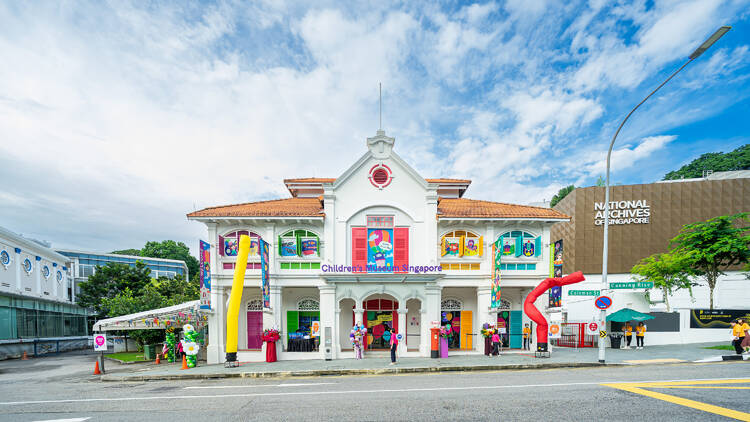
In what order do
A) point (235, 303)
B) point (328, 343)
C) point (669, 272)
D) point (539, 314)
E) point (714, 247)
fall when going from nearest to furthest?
point (235, 303)
point (539, 314)
point (328, 343)
point (714, 247)
point (669, 272)

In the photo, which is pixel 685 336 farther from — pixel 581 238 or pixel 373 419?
pixel 373 419

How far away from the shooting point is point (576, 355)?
53.7 feet

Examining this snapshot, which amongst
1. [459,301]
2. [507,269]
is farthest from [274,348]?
[507,269]

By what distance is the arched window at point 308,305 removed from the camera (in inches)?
742

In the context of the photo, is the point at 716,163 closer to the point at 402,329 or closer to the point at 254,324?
the point at 402,329

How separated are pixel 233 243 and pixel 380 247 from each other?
25.0ft

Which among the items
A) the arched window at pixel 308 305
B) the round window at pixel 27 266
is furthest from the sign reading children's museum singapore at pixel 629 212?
the round window at pixel 27 266

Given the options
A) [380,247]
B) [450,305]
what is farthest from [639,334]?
[380,247]

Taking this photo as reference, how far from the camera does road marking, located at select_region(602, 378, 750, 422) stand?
287 inches

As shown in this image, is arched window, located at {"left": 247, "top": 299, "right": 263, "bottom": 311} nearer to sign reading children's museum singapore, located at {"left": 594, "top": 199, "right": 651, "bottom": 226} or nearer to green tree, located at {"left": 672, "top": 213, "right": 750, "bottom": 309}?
green tree, located at {"left": 672, "top": 213, "right": 750, "bottom": 309}

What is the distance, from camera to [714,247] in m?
20.3

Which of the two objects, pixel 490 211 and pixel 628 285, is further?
pixel 490 211

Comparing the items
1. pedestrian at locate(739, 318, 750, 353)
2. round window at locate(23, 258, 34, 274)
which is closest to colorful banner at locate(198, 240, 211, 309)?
pedestrian at locate(739, 318, 750, 353)

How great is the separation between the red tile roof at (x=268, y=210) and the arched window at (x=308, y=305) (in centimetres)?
487
